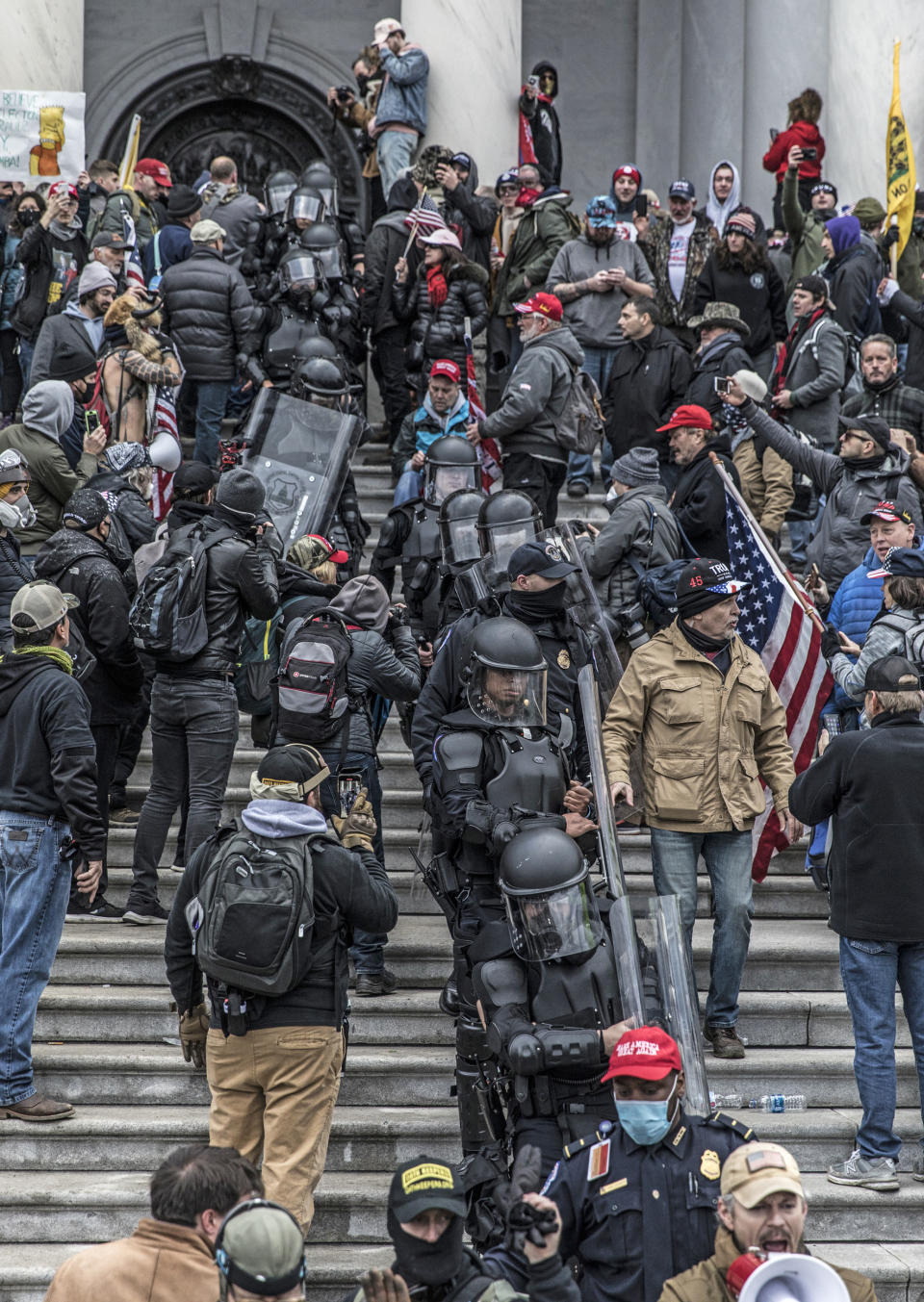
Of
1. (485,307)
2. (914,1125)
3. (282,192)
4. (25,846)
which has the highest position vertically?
(282,192)

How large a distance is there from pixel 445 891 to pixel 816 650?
2.69 metres

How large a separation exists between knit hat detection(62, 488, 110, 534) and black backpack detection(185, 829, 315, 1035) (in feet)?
10.3

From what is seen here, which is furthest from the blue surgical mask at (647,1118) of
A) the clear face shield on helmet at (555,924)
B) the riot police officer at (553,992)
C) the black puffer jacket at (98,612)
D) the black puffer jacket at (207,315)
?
the black puffer jacket at (207,315)

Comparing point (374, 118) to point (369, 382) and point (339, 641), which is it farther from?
point (339, 641)

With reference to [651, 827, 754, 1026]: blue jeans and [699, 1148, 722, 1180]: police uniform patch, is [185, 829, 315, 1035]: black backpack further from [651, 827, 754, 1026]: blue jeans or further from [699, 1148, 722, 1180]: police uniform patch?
[651, 827, 754, 1026]: blue jeans

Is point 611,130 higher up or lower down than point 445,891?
higher up

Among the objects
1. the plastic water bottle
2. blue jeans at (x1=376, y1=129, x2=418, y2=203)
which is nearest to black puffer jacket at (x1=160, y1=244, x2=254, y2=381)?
blue jeans at (x1=376, y1=129, x2=418, y2=203)

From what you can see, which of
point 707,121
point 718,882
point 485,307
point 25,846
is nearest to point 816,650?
point 718,882

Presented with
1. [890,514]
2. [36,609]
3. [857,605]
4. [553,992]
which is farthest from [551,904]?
[890,514]

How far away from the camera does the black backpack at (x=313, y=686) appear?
6934 mm

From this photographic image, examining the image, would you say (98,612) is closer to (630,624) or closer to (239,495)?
(239,495)

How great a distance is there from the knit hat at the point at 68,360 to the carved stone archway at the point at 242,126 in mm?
9187

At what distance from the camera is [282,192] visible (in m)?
15.7

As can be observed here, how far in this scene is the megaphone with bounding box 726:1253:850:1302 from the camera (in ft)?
12.1
